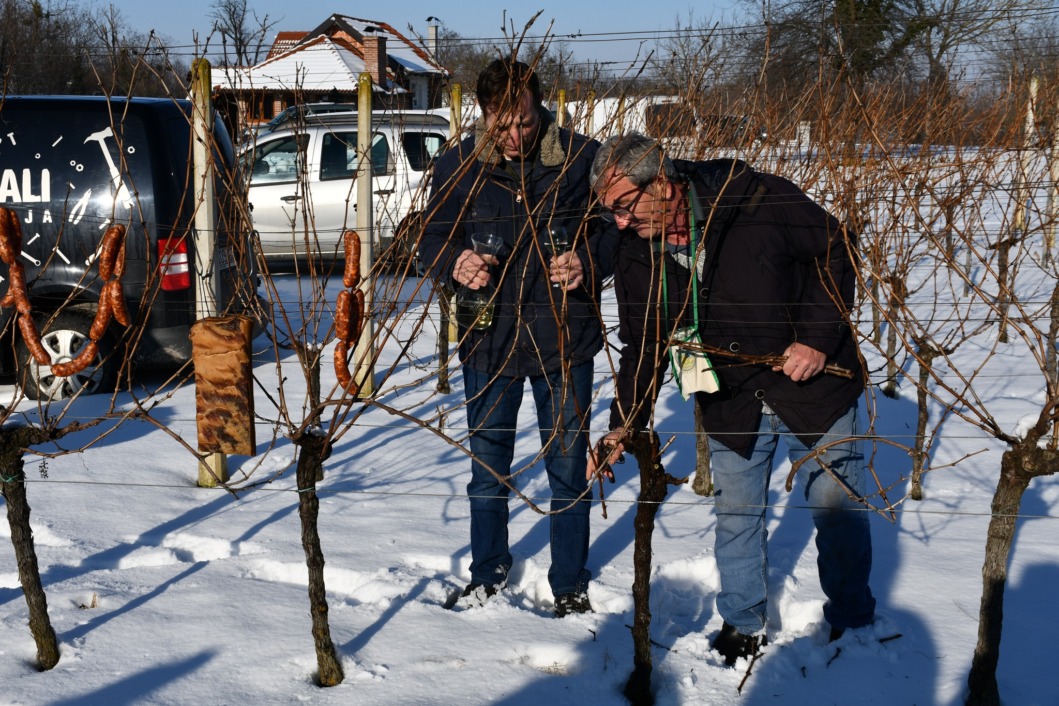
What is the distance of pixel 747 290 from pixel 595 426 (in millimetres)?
3237

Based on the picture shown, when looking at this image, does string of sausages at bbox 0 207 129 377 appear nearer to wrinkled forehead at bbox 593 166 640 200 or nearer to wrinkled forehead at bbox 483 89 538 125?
wrinkled forehead at bbox 483 89 538 125

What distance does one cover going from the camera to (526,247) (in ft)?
10.2

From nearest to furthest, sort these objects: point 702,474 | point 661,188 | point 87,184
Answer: point 661,188 < point 702,474 < point 87,184

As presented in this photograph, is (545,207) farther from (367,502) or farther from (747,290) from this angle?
(367,502)

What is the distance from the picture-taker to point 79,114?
18.2ft

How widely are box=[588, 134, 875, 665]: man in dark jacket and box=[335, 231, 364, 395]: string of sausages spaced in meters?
0.69

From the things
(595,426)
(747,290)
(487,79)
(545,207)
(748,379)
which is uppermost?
(487,79)

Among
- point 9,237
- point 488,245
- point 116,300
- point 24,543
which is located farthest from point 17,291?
point 488,245

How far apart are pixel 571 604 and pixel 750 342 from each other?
44.1 inches

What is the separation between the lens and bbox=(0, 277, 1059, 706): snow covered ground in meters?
2.78

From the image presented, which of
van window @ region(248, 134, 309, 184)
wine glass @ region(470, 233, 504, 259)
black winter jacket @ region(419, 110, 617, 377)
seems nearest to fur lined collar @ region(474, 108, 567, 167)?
black winter jacket @ region(419, 110, 617, 377)

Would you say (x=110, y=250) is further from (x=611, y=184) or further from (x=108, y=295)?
(x=611, y=184)

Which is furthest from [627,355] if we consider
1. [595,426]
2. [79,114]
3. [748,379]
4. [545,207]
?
[79,114]

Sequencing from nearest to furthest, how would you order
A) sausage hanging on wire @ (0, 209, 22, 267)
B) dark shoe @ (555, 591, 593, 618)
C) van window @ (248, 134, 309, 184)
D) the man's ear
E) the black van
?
sausage hanging on wire @ (0, 209, 22, 267), the man's ear, dark shoe @ (555, 591, 593, 618), the black van, van window @ (248, 134, 309, 184)
